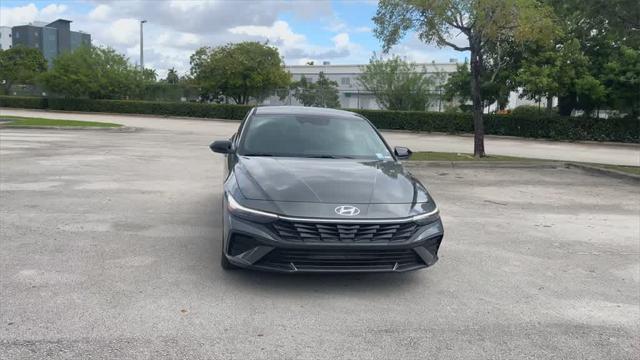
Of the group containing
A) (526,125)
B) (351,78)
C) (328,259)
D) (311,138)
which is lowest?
(328,259)

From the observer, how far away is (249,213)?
179 inches

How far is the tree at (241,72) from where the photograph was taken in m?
40.0

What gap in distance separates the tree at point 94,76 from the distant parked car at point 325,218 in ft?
126

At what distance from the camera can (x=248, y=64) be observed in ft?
131

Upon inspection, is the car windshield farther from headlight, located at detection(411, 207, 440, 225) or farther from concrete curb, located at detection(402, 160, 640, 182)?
concrete curb, located at detection(402, 160, 640, 182)

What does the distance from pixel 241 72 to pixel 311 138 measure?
114 feet

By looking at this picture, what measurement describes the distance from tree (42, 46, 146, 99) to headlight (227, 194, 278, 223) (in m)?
39.0

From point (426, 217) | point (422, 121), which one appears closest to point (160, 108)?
point (422, 121)

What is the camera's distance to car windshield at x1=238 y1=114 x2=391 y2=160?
19.6ft

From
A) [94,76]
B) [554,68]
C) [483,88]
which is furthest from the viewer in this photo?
[94,76]

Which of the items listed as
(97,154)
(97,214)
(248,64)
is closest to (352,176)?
(97,214)

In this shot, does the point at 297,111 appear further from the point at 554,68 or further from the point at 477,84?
the point at 554,68

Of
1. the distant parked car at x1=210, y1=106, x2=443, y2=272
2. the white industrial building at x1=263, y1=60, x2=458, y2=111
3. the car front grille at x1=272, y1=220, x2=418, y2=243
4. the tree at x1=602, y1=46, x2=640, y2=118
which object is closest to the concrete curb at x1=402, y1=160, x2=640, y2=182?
the distant parked car at x1=210, y1=106, x2=443, y2=272

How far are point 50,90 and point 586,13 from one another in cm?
3942
